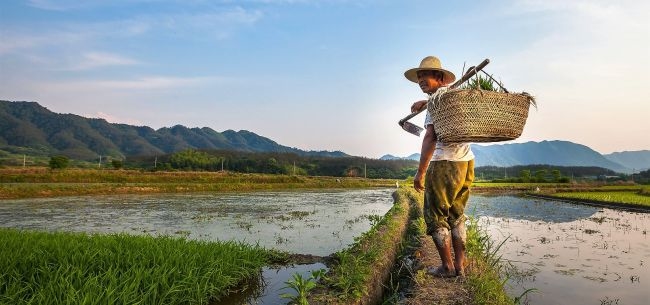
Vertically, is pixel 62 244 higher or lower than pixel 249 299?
higher

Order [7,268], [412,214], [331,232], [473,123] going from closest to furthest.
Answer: [473,123], [7,268], [331,232], [412,214]

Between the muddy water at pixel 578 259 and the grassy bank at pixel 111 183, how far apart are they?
19287 mm

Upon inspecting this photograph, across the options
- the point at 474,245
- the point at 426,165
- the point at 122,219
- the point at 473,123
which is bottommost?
the point at 122,219

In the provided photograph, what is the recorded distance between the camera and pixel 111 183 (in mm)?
26406

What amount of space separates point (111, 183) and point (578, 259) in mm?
26441

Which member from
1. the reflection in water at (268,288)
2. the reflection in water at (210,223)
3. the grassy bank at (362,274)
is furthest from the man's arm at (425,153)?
the reflection in water at (210,223)

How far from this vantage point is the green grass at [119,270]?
3.60 m

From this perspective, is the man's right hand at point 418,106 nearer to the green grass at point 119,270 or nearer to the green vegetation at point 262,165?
the green grass at point 119,270

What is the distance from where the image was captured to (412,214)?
11414 mm

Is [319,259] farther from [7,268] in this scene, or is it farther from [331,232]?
[7,268]

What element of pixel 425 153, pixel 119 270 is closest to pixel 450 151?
pixel 425 153

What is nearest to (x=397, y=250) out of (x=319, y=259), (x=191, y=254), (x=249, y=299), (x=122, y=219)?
(x=319, y=259)

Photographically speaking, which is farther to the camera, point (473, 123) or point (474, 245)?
point (474, 245)

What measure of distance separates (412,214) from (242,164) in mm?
70533
